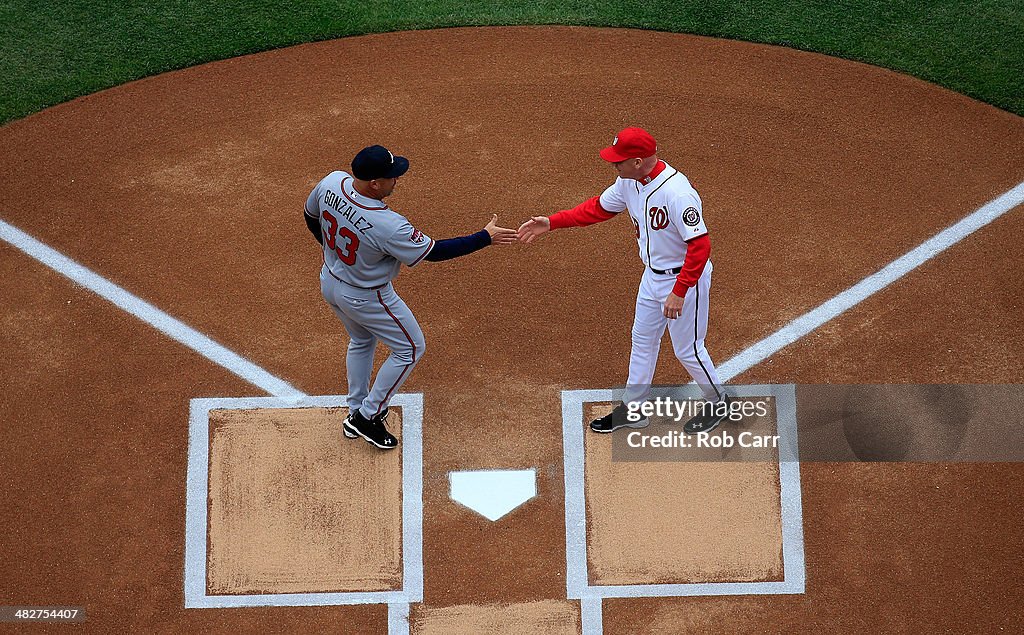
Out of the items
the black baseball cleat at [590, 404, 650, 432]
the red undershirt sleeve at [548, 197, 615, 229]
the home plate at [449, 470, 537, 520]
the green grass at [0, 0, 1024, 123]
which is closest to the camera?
the home plate at [449, 470, 537, 520]

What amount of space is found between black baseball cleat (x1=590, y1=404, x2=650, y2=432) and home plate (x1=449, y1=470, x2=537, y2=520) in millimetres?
465

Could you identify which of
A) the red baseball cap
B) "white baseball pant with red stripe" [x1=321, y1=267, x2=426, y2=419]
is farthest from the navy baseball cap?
the red baseball cap

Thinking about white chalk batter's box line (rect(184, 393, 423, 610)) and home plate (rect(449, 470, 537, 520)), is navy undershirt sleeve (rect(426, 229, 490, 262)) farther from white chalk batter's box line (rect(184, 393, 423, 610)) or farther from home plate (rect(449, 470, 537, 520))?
home plate (rect(449, 470, 537, 520))

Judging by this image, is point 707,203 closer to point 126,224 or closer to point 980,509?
point 980,509

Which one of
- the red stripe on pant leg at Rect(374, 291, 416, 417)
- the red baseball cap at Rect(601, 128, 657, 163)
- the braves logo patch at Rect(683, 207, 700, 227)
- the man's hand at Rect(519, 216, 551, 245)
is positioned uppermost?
the red baseball cap at Rect(601, 128, 657, 163)

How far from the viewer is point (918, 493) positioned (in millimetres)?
5688

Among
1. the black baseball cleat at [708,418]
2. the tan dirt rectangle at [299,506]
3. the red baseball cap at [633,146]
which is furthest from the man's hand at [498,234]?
the black baseball cleat at [708,418]

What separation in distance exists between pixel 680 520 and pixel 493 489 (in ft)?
3.48

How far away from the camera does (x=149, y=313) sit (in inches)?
258

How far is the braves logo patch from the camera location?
524 centimetres

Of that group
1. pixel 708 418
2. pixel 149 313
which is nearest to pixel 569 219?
pixel 708 418

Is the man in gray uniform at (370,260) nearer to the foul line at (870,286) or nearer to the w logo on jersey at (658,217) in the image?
the w logo on jersey at (658,217)

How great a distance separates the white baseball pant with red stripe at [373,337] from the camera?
549 centimetres

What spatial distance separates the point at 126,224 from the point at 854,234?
4998 mm
